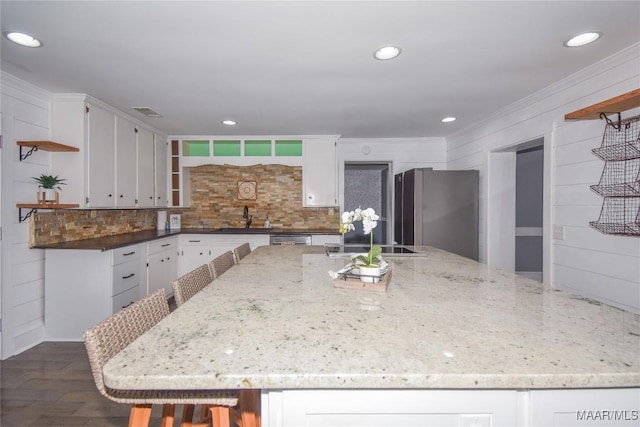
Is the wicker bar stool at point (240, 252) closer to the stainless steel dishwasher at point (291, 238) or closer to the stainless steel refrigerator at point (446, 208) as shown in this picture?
the stainless steel dishwasher at point (291, 238)

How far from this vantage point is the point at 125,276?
3.09 metres

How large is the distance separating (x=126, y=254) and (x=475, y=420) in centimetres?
329

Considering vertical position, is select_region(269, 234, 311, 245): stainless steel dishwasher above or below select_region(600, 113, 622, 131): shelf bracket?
below

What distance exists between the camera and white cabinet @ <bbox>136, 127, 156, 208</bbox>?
3.89m

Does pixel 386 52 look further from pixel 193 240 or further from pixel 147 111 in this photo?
pixel 193 240

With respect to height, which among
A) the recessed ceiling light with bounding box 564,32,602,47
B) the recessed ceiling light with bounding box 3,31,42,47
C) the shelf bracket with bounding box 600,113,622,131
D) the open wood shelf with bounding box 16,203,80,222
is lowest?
the open wood shelf with bounding box 16,203,80,222

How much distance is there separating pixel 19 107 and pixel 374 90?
301 cm

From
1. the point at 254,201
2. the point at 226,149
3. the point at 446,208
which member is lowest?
the point at 446,208

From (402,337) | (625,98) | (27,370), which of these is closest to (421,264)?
(402,337)

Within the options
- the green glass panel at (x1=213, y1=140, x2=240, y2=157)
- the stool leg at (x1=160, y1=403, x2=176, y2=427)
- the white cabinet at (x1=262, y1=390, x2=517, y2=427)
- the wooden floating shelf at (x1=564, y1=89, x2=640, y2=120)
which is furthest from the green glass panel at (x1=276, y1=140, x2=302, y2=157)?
the white cabinet at (x1=262, y1=390, x2=517, y2=427)

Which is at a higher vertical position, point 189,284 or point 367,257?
point 367,257

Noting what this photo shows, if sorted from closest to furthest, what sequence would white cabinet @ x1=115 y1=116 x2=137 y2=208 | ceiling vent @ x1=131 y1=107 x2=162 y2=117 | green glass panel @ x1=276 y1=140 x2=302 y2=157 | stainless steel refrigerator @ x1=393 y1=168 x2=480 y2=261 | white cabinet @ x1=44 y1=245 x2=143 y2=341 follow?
white cabinet @ x1=44 y1=245 x2=143 y2=341 → ceiling vent @ x1=131 y1=107 x2=162 y2=117 → white cabinet @ x1=115 y1=116 x2=137 y2=208 → stainless steel refrigerator @ x1=393 y1=168 x2=480 y2=261 → green glass panel @ x1=276 y1=140 x2=302 y2=157

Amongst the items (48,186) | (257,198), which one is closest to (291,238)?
(257,198)

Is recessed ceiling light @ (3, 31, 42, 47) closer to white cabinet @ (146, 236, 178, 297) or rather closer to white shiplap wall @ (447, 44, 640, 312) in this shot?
white cabinet @ (146, 236, 178, 297)
